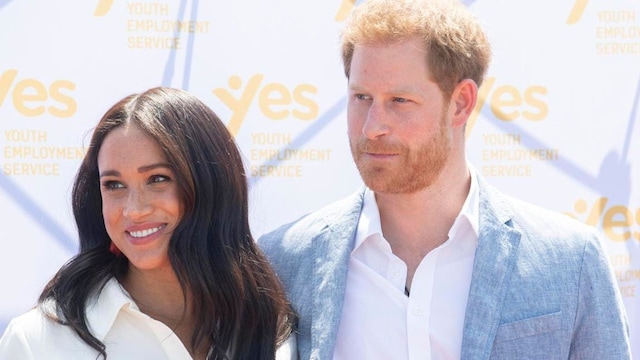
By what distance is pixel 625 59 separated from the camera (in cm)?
310

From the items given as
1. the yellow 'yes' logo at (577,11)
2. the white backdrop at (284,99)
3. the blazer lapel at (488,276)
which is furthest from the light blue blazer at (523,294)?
the yellow 'yes' logo at (577,11)

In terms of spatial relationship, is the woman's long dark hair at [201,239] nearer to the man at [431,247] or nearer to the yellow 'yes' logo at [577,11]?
the man at [431,247]

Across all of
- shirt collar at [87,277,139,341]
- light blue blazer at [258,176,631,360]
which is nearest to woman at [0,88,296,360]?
shirt collar at [87,277,139,341]

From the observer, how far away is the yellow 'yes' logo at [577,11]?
3.06 metres

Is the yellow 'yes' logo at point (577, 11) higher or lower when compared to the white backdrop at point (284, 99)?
higher

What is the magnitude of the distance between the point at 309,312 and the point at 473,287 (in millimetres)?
425

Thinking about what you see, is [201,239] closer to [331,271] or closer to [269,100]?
[331,271]

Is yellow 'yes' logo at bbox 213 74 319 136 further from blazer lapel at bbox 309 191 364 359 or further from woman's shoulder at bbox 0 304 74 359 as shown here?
woman's shoulder at bbox 0 304 74 359

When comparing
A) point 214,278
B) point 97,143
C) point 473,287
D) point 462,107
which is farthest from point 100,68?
point 473,287

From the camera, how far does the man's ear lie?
94.8 inches

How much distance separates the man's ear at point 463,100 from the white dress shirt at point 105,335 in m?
0.92

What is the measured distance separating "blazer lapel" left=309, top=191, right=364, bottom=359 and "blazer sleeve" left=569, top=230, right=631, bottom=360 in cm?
59

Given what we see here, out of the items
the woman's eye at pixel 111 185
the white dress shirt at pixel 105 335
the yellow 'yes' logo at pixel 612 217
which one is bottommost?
the white dress shirt at pixel 105 335

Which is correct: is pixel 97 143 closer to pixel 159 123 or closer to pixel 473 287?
pixel 159 123
